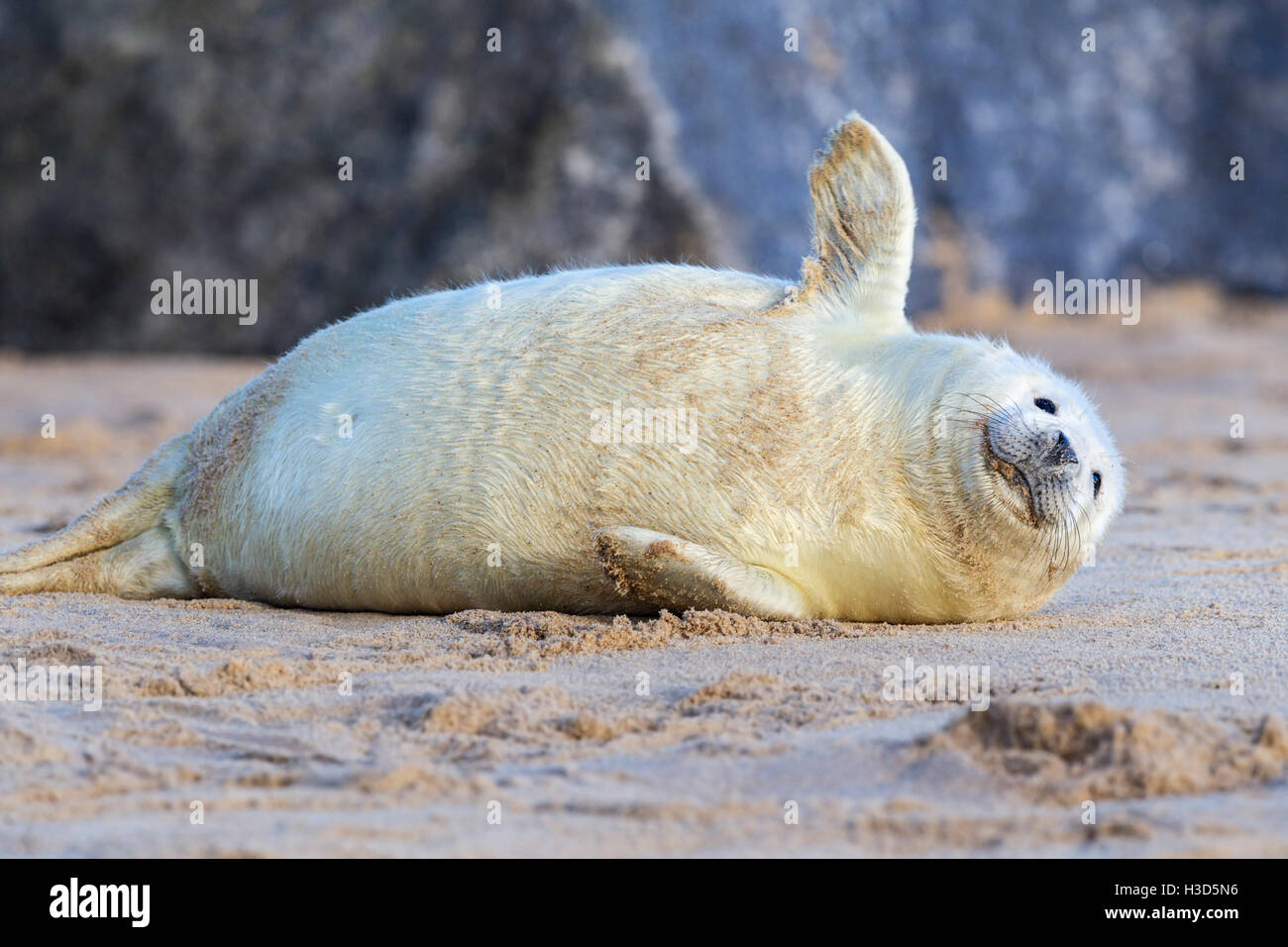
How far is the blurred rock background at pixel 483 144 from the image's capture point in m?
12.0

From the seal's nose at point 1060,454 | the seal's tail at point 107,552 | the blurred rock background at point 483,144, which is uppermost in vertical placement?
the blurred rock background at point 483,144

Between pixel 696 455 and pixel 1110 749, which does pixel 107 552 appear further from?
pixel 1110 749

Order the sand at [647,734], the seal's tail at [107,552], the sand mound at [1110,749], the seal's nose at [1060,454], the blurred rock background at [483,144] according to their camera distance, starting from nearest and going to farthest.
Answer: the sand at [647,734]
the sand mound at [1110,749]
the seal's nose at [1060,454]
the seal's tail at [107,552]
the blurred rock background at [483,144]

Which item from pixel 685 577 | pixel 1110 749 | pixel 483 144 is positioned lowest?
pixel 1110 749

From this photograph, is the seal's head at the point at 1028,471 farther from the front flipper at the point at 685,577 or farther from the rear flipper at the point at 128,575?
the rear flipper at the point at 128,575

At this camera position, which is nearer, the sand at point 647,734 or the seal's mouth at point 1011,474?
the sand at point 647,734

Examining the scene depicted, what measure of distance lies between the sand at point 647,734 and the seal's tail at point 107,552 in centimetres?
14

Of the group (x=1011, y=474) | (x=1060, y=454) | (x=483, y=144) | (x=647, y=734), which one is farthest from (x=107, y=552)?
(x=483, y=144)

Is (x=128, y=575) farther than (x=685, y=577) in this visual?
Yes

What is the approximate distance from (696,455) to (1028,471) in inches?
34.1

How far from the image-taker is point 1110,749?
9.23 feet

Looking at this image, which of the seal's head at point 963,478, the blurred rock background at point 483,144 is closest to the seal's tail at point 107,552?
the seal's head at point 963,478

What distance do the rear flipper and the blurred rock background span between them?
6.87 meters

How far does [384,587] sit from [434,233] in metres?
7.98
